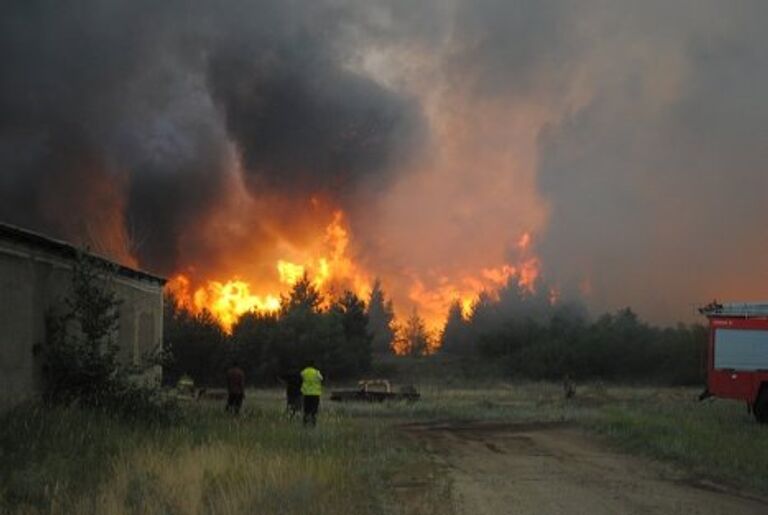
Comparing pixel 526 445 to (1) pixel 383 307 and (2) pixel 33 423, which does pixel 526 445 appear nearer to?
(2) pixel 33 423

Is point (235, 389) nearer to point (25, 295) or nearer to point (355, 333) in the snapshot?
point (25, 295)

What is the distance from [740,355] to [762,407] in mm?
1669

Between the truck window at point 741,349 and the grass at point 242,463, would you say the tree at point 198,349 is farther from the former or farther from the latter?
the truck window at point 741,349

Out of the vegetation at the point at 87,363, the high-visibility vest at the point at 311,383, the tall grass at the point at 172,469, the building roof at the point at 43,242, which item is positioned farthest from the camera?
the high-visibility vest at the point at 311,383

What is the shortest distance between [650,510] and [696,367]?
61628 millimetres

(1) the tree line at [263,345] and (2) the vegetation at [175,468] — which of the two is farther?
(1) the tree line at [263,345]

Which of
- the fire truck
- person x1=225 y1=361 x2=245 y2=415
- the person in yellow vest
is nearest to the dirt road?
the person in yellow vest

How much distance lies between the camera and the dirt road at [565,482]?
431 inches

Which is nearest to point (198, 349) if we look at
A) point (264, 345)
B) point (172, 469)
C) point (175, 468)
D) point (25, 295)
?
point (264, 345)

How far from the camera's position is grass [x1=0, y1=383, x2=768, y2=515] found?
9.66 meters

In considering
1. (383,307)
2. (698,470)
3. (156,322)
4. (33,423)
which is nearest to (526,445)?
(698,470)

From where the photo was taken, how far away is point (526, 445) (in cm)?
1867

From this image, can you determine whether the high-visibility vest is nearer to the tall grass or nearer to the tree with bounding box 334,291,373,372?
the tall grass

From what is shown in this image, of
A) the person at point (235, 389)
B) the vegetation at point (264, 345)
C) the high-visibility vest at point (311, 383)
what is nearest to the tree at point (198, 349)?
the vegetation at point (264, 345)
